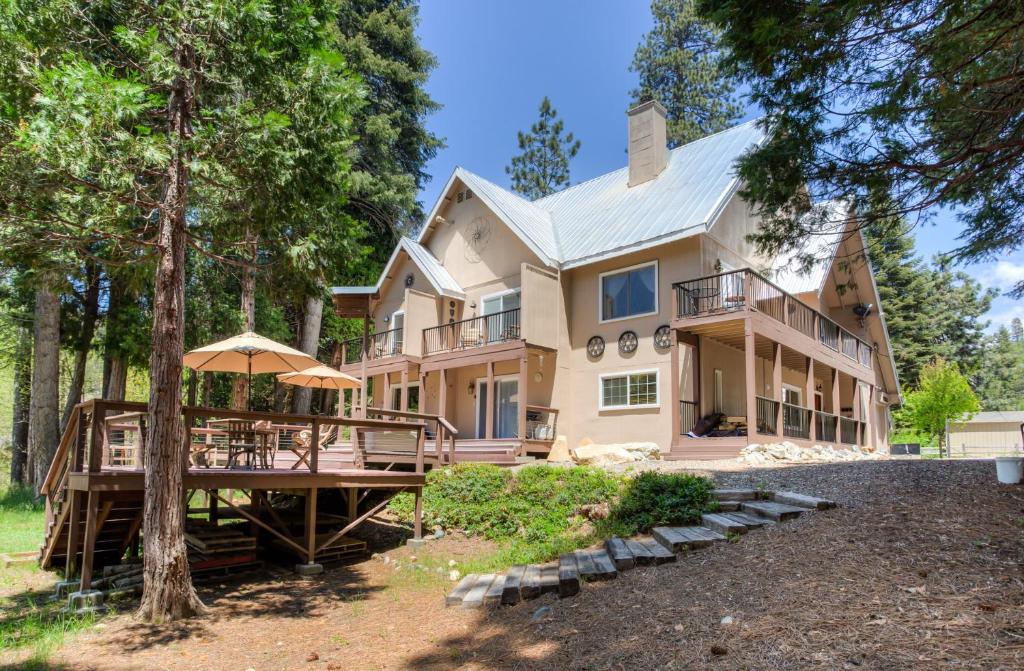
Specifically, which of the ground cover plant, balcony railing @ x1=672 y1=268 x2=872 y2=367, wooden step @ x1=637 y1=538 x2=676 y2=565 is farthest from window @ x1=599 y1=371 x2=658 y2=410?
wooden step @ x1=637 y1=538 x2=676 y2=565

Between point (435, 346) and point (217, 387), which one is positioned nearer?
point (435, 346)

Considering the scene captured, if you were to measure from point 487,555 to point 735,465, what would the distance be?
5.44 m

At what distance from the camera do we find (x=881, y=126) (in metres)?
6.81

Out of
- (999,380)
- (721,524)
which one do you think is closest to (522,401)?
(721,524)

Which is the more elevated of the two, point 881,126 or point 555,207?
point 555,207

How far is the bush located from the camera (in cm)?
823

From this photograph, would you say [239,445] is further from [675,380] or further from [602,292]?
[602,292]

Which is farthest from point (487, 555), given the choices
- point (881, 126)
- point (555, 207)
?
point (555, 207)

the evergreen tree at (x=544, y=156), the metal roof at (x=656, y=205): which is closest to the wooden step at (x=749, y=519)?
the metal roof at (x=656, y=205)

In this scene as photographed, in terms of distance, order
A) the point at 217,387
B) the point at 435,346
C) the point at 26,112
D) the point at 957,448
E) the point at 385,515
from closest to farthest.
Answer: the point at 26,112 < the point at 385,515 < the point at 435,346 < the point at 217,387 < the point at 957,448

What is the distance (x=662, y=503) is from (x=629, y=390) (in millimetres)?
8160

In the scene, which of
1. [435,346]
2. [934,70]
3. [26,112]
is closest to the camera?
[934,70]

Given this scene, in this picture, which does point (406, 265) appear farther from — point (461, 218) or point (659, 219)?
point (659, 219)

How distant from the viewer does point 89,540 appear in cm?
738
